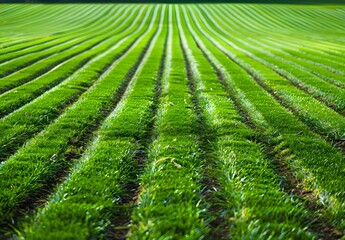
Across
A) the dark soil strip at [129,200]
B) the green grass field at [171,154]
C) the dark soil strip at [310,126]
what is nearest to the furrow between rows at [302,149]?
the green grass field at [171,154]

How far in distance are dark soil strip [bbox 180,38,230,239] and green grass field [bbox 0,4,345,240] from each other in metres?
0.02

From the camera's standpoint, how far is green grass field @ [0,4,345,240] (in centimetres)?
510

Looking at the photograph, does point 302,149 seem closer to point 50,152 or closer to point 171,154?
point 171,154

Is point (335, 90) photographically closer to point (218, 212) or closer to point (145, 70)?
point (145, 70)

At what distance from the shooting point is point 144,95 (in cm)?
1323

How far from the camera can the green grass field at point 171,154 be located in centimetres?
510

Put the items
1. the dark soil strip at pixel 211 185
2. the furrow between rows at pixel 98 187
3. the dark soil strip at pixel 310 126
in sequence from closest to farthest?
the furrow between rows at pixel 98 187 < the dark soil strip at pixel 211 185 < the dark soil strip at pixel 310 126

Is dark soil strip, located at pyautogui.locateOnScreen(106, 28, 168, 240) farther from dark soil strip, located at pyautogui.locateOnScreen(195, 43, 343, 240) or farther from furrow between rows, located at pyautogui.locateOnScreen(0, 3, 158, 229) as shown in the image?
dark soil strip, located at pyautogui.locateOnScreen(195, 43, 343, 240)

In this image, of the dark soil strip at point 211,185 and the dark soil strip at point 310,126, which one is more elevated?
the dark soil strip at point 211,185

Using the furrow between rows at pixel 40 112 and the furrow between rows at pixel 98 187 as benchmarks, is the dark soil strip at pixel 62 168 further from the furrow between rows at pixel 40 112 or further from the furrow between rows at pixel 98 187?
the furrow between rows at pixel 40 112

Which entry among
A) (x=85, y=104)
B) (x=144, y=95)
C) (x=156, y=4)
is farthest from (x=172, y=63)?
(x=156, y=4)

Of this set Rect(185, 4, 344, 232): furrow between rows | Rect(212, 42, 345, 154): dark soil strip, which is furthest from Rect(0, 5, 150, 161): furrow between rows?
Rect(212, 42, 345, 154): dark soil strip

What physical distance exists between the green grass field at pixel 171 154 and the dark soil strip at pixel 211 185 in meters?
0.02

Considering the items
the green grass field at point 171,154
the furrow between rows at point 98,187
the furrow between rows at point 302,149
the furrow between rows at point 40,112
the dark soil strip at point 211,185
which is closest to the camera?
the furrow between rows at point 98,187
